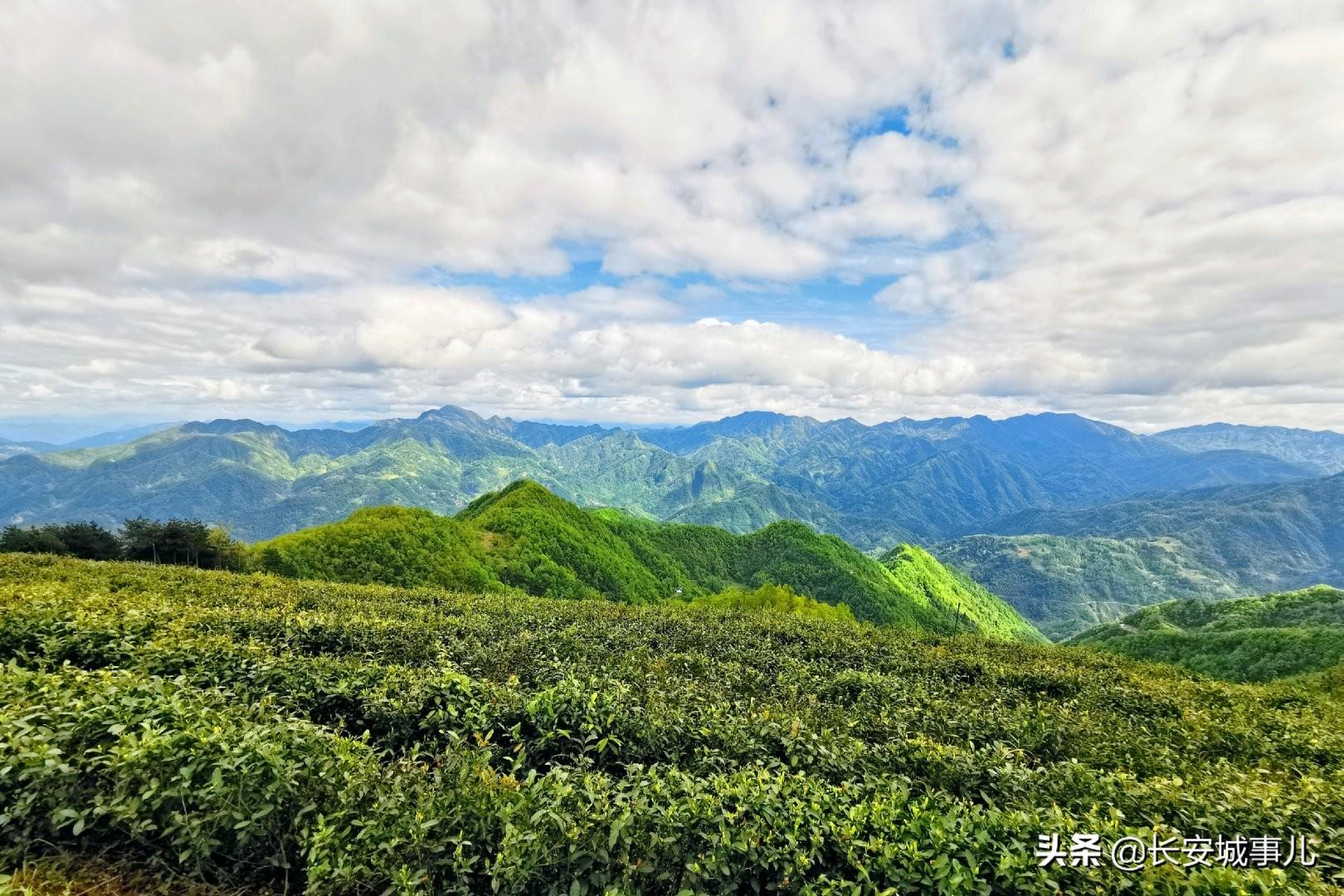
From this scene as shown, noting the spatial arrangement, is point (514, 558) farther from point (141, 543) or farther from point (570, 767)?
point (570, 767)

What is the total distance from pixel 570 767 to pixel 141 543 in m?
90.0

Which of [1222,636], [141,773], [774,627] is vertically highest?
[141,773]

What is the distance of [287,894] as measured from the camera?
665 cm

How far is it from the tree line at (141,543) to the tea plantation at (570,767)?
217ft

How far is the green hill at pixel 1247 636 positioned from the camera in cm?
6538

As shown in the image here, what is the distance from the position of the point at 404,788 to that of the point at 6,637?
13.8 m

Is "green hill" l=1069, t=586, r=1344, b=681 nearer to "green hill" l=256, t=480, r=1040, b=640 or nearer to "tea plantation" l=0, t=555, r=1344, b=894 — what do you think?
"green hill" l=256, t=480, r=1040, b=640

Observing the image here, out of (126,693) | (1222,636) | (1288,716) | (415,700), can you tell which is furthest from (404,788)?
(1222,636)

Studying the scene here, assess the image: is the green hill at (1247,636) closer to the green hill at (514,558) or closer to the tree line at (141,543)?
the green hill at (514,558)

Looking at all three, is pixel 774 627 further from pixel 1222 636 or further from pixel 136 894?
pixel 1222 636

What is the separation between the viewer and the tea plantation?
6770mm

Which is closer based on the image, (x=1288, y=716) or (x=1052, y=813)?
(x=1052, y=813)

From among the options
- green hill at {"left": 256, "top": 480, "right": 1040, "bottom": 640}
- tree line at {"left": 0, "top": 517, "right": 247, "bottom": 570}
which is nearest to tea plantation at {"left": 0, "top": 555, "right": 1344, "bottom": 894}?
green hill at {"left": 256, "top": 480, "right": 1040, "bottom": 640}

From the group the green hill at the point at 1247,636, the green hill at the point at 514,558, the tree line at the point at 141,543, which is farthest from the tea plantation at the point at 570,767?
the tree line at the point at 141,543
